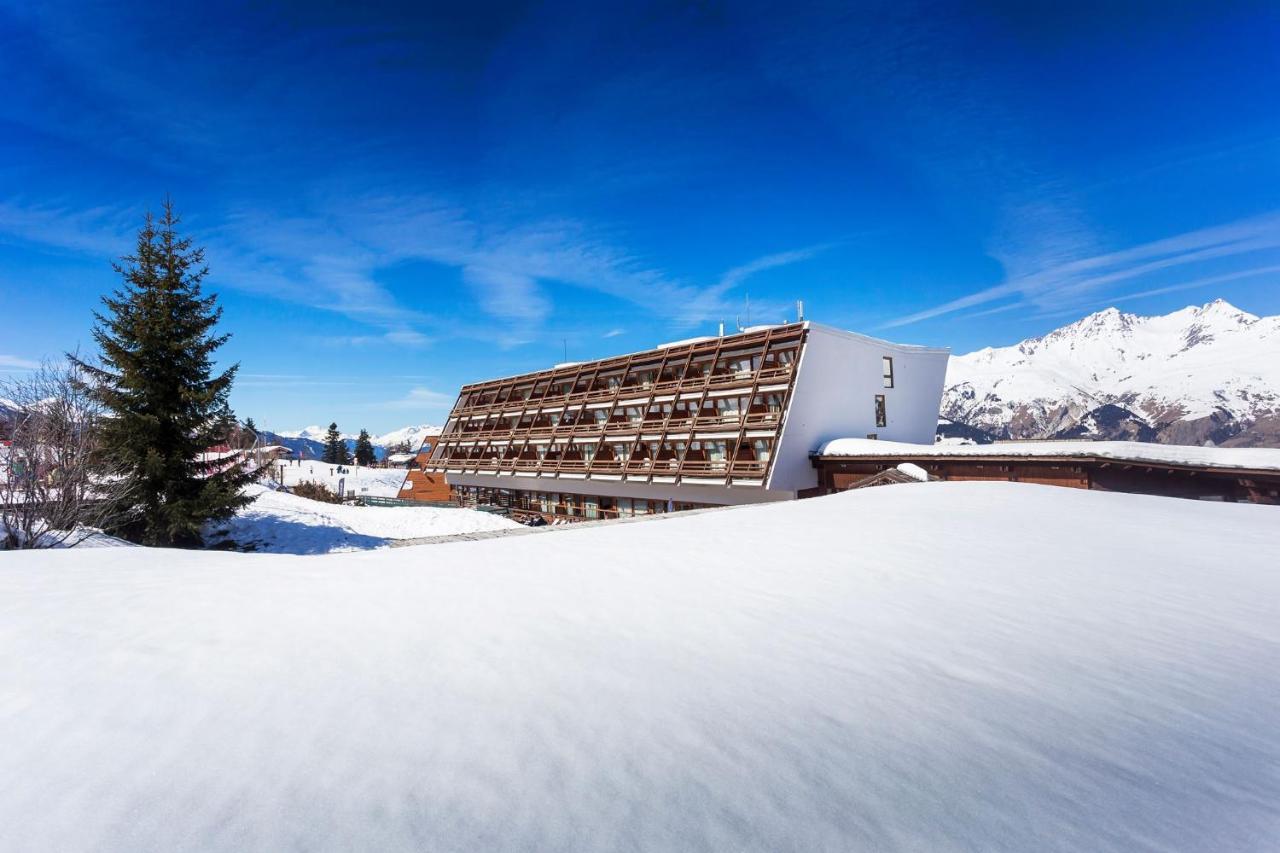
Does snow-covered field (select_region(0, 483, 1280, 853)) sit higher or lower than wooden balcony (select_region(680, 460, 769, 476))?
lower

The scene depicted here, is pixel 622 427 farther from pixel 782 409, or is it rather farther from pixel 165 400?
pixel 165 400

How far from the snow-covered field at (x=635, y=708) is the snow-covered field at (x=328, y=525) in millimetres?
15814

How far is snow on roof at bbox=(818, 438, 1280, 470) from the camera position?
57.2 ft

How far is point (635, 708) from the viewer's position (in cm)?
366

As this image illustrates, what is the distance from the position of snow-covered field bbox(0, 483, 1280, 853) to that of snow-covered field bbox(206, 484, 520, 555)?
1581cm

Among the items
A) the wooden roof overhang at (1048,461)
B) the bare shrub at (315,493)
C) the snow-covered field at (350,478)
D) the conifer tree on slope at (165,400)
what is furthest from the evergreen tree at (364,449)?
the wooden roof overhang at (1048,461)

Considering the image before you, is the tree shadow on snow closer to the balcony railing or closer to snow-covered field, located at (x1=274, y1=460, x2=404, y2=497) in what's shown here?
the balcony railing

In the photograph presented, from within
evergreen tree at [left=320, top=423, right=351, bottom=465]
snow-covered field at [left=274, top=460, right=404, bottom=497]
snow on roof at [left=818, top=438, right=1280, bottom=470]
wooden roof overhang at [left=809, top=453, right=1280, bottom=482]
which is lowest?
snow-covered field at [left=274, top=460, right=404, bottom=497]

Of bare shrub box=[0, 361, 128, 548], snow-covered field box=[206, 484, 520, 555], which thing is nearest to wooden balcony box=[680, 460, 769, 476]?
snow-covered field box=[206, 484, 520, 555]

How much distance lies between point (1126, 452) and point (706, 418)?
1841 centimetres

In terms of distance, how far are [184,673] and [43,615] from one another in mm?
2718

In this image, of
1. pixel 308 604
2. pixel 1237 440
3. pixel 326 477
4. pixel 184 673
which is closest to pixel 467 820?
pixel 184 673

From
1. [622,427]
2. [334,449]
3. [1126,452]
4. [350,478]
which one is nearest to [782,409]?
[622,427]

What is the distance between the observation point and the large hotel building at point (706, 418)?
28266 millimetres
